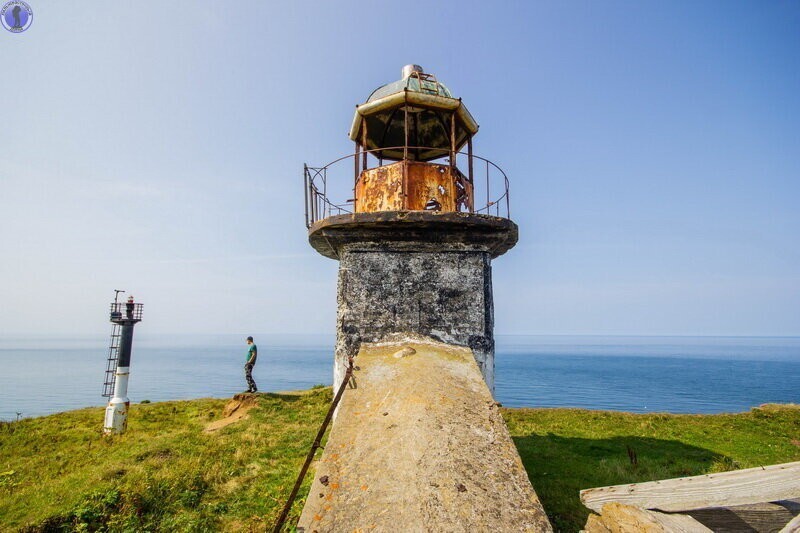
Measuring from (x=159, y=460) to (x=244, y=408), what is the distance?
5067 millimetres

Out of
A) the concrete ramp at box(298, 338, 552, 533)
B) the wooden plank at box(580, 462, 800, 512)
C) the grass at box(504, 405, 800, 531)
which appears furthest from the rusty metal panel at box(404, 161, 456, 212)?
the grass at box(504, 405, 800, 531)

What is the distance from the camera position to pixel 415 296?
6457mm

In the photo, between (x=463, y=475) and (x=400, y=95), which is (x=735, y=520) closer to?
(x=463, y=475)

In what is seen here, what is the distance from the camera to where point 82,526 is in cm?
569

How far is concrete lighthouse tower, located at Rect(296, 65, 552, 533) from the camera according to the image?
3.06 m

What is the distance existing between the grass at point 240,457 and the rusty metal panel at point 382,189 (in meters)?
4.79

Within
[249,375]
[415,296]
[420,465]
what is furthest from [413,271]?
[249,375]

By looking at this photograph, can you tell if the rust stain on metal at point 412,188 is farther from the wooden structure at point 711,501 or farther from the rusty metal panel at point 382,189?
the wooden structure at point 711,501

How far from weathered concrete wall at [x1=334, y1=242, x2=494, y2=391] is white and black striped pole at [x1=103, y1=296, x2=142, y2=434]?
10.6 metres

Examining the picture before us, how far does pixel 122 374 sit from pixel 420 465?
1474 cm

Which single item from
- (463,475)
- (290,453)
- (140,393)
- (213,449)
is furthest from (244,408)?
(140,393)

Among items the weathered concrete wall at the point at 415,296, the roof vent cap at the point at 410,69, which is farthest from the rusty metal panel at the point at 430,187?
the roof vent cap at the point at 410,69

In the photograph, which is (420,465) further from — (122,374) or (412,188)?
(122,374)

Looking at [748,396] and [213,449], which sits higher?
[213,449]
